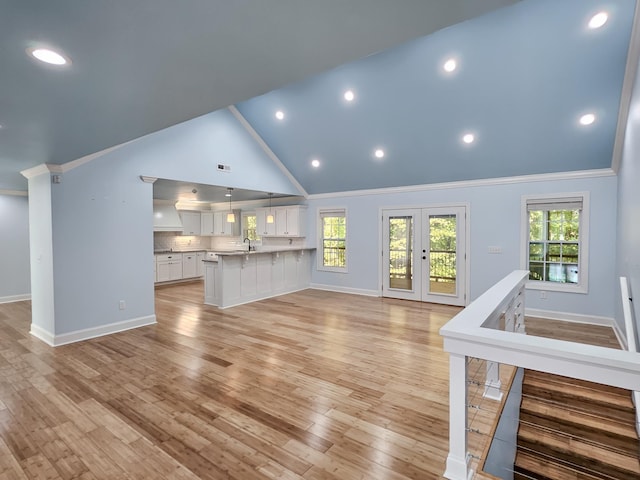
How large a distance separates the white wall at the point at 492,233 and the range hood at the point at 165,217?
4021 mm

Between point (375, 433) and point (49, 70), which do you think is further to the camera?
point (375, 433)

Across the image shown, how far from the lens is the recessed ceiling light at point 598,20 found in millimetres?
3100

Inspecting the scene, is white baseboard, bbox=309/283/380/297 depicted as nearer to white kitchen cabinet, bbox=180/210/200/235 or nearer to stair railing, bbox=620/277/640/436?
white kitchen cabinet, bbox=180/210/200/235

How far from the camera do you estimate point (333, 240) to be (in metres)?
7.93

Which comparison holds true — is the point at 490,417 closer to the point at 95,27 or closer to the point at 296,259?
the point at 95,27

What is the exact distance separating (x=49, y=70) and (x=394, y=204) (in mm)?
5886

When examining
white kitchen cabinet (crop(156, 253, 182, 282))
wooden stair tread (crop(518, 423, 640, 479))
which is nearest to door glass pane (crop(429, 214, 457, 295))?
wooden stair tread (crop(518, 423, 640, 479))

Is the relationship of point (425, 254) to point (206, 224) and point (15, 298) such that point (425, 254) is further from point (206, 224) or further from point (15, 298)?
point (15, 298)

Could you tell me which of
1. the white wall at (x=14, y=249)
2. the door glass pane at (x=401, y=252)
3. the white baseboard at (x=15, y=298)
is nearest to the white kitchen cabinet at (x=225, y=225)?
Answer: the white wall at (x=14, y=249)

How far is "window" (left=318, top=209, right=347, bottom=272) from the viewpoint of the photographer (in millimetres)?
7758

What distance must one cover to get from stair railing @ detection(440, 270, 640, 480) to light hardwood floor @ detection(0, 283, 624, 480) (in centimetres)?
37

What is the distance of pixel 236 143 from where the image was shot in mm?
6289

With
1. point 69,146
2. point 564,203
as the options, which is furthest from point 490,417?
point 69,146

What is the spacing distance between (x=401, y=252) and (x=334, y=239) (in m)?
1.73
